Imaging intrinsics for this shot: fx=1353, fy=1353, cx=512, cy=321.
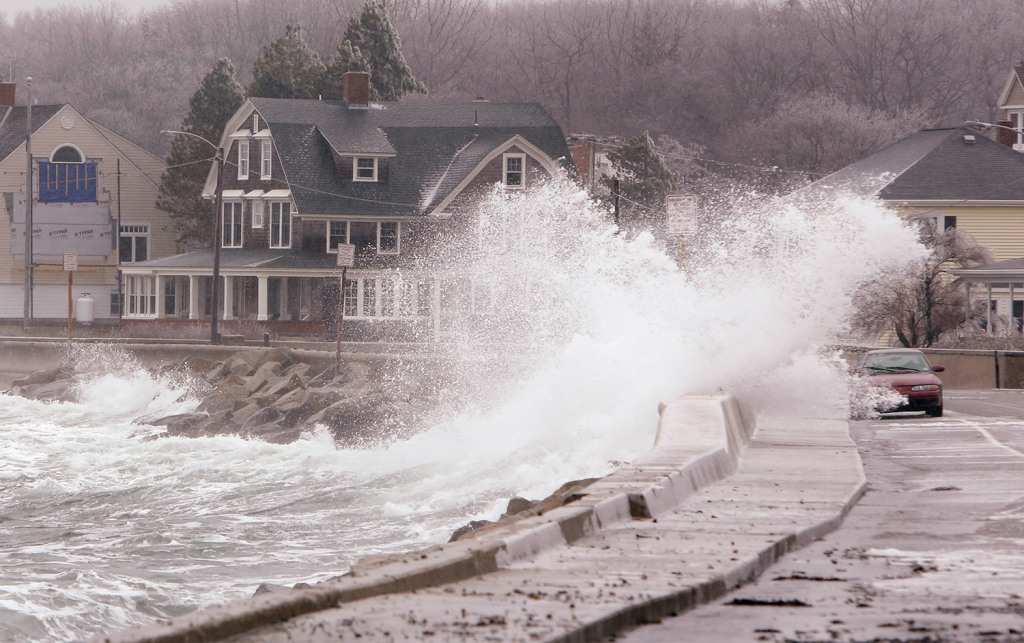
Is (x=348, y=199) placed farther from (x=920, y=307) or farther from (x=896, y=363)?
(x=896, y=363)

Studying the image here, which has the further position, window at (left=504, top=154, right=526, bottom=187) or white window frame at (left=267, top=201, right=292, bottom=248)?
white window frame at (left=267, top=201, right=292, bottom=248)

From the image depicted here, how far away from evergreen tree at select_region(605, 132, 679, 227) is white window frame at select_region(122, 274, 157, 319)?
828 inches

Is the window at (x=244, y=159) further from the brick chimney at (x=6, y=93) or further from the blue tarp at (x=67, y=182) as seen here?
the brick chimney at (x=6, y=93)

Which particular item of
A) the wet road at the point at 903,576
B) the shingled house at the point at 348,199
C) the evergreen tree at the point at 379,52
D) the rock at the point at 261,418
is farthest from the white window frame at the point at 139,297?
the wet road at the point at 903,576

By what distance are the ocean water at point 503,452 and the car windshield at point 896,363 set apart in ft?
11.3

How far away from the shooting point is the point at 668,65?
103m

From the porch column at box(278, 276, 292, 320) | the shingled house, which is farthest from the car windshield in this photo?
the porch column at box(278, 276, 292, 320)

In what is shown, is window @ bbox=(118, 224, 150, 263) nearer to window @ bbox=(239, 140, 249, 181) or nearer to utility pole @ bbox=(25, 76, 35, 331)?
utility pole @ bbox=(25, 76, 35, 331)

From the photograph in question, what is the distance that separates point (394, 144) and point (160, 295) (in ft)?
39.2

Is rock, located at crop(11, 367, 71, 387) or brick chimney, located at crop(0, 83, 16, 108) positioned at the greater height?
brick chimney, located at crop(0, 83, 16, 108)

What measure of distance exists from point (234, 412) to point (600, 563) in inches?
1213

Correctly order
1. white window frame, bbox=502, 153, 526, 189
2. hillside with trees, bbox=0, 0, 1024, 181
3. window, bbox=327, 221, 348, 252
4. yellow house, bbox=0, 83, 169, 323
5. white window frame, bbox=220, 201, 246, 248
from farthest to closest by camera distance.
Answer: hillside with trees, bbox=0, 0, 1024, 181, yellow house, bbox=0, 83, 169, 323, white window frame, bbox=220, 201, 246, 248, window, bbox=327, 221, 348, 252, white window frame, bbox=502, 153, 526, 189

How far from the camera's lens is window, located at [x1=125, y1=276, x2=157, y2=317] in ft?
193

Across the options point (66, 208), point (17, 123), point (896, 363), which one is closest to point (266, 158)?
point (66, 208)
